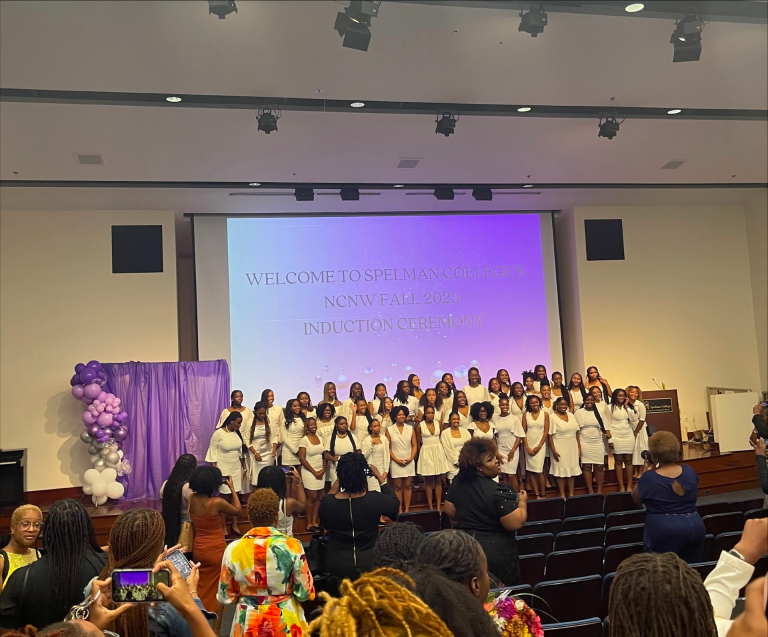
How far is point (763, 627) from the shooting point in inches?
53.1

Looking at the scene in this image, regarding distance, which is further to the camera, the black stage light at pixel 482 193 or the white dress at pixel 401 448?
the black stage light at pixel 482 193

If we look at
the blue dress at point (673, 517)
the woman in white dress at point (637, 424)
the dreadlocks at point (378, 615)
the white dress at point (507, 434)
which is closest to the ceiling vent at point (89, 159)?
the white dress at point (507, 434)

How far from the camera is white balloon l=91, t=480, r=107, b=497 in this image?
29.2 feet

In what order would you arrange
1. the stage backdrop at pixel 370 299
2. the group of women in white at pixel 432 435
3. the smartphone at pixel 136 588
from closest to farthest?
1. the smartphone at pixel 136 588
2. the group of women in white at pixel 432 435
3. the stage backdrop at pixel 370 299

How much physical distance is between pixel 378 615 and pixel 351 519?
8.73ft

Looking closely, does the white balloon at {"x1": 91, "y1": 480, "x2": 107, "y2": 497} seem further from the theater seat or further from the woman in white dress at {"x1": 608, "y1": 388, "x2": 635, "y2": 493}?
the theater seat

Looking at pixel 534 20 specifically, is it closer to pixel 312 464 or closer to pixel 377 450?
pixel 377 450

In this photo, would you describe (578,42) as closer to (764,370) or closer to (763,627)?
(763,627)

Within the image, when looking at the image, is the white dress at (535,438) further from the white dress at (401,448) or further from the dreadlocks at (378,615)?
the dreadlocks at (378,615)

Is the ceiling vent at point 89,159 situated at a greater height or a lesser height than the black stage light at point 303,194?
greater

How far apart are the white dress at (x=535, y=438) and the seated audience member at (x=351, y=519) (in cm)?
501

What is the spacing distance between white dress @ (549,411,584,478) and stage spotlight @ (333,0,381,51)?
205 inches

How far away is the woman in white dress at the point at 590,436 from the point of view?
28.3 ft

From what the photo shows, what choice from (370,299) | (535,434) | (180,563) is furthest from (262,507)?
(370,299)
